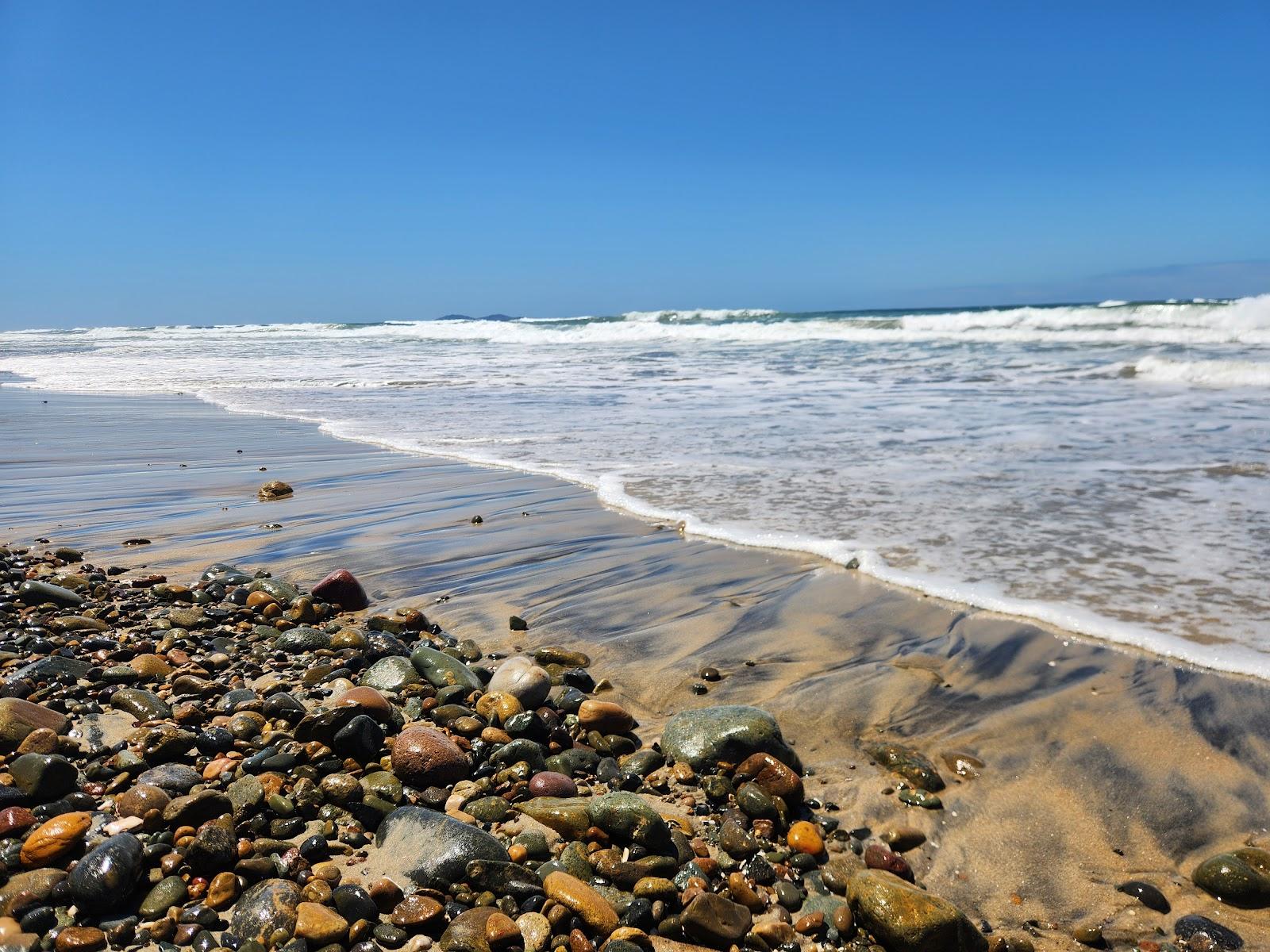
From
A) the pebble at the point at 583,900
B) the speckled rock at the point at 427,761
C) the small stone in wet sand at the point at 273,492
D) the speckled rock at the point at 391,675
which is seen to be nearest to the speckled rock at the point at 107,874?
the speckled rock at the point at 427,761

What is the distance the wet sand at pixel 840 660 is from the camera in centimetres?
210

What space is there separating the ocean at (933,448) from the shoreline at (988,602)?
14mm

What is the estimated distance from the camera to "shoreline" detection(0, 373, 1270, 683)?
3.00 m

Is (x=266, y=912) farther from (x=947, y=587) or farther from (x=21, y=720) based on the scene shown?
(x=947, y=587)

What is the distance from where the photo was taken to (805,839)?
2084mm

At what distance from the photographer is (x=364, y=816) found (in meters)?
2.12

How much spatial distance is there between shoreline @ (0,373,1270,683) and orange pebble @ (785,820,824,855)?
1683 mm

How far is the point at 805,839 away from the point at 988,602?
187 cm

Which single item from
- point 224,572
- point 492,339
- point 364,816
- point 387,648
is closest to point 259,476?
point 224,572

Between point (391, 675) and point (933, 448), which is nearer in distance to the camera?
point (391, 675)

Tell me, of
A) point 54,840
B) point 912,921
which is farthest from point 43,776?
point 912,921

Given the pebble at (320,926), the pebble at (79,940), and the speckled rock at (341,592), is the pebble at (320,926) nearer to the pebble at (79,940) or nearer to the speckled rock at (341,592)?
the pebble at (79,940)

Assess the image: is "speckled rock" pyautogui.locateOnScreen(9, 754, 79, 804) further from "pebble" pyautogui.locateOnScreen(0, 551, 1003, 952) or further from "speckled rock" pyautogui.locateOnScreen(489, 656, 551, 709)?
"speckled rock" pyautogui.locateOnScreen(489, 656, 551, 709)

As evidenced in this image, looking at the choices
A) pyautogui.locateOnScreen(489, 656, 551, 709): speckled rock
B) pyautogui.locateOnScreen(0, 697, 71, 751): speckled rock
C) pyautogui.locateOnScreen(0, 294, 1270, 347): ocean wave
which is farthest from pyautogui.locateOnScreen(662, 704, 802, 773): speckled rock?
pyautogui.locateOnScreen(0, 294, 1270, 347): ocean wave
